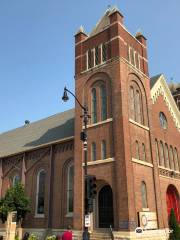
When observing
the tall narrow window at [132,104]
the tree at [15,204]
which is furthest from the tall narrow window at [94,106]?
the tree at [15,204]

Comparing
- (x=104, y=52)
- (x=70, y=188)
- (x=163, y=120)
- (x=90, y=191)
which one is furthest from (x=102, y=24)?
(x=90, y=191)

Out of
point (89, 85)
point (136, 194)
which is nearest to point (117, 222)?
point (136, 194)

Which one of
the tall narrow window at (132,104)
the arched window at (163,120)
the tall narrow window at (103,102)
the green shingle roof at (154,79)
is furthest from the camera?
the green shingle roof at (154,79)

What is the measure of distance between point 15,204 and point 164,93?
1855 cm

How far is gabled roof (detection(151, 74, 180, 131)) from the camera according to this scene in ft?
102

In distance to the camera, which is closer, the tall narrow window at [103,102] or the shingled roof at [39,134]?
the tall narrow window at [103,102]

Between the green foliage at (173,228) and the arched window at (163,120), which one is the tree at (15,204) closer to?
the green foliage at (173,228)

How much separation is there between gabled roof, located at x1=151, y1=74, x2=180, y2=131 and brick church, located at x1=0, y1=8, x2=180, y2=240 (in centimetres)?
10

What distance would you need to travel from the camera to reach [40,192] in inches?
1212

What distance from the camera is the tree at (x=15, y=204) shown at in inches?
1074

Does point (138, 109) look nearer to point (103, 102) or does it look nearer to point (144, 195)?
point (103, 102)

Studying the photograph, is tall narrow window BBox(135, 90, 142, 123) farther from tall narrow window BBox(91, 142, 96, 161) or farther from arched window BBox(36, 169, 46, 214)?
arched window BBox(36, 169, 46, 214)

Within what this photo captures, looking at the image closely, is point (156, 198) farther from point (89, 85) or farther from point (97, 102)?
point (89, 85)

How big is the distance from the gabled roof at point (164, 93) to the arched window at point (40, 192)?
1380 cm
